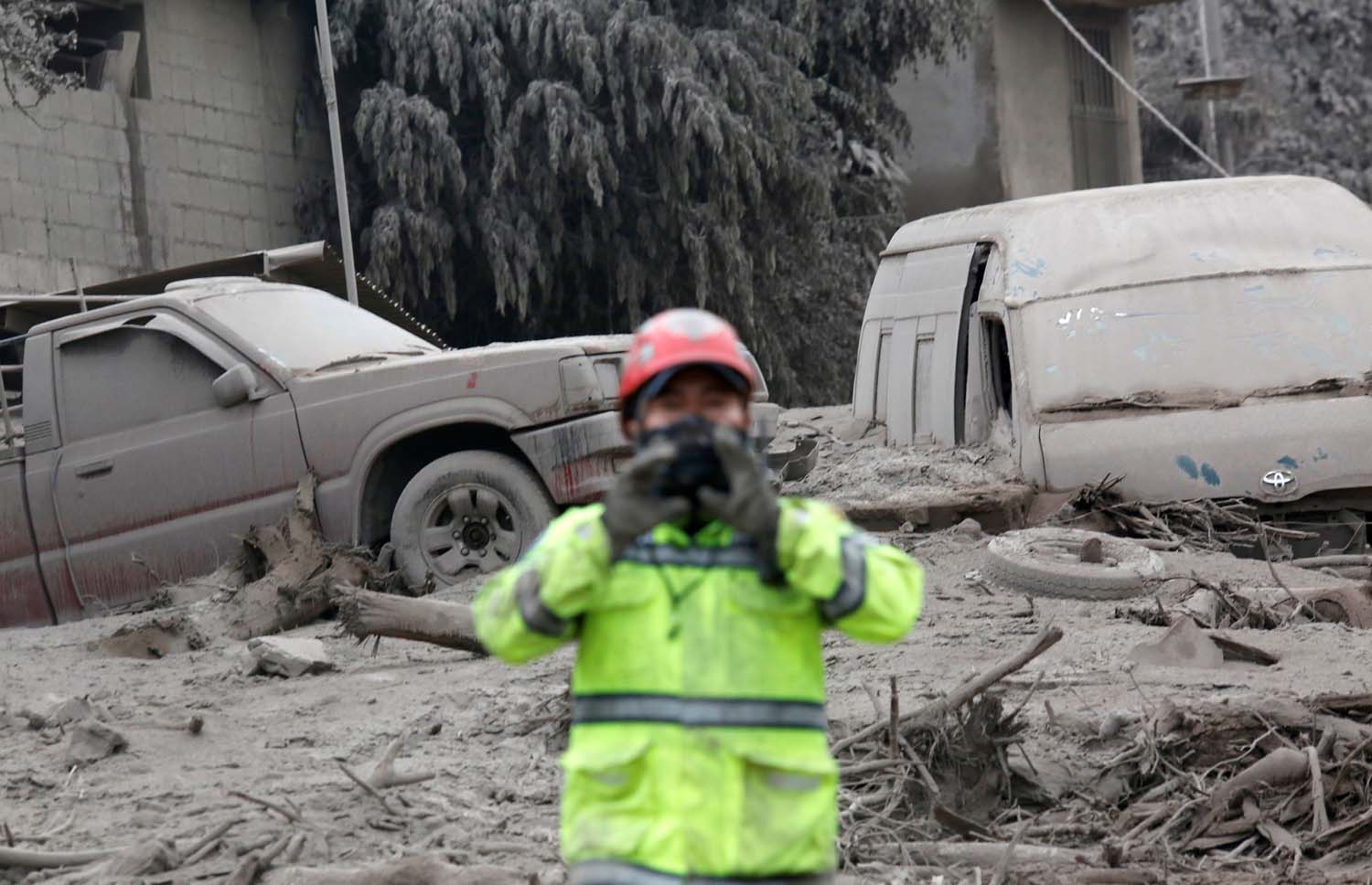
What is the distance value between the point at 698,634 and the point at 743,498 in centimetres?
24

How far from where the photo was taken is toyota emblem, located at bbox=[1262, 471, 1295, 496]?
9453 mm

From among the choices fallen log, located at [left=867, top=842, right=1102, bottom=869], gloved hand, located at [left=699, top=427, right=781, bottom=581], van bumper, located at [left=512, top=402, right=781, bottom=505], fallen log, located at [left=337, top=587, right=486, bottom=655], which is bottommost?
fallen log, located at [left=867, top=842, right=1102, bottom=869]

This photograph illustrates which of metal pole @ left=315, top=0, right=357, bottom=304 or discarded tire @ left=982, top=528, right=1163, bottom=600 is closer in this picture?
discarded tire @ left=982, top=528, right=1163, bottom=600

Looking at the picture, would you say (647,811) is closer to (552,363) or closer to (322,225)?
(552,363)

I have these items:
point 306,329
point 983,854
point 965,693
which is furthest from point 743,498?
point 306,329

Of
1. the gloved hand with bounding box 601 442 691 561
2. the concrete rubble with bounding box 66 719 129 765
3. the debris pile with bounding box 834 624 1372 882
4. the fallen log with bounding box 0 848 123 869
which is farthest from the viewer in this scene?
the concrete rubble with bounding box 66 719 129 765

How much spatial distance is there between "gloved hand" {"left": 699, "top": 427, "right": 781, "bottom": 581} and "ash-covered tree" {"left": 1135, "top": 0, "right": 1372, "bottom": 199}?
102ft

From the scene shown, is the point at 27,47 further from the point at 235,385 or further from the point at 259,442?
the point at 259,442

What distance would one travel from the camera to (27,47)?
1374 cm

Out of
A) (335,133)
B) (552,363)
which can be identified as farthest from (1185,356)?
(335,133)

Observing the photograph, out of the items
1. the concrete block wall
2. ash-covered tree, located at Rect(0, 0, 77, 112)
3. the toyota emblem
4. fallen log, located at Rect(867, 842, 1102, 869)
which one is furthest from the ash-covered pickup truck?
the concrete block wall

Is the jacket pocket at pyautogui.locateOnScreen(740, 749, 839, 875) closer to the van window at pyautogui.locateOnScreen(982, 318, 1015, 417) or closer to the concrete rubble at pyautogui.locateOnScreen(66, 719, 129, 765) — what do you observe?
the concrete rubble at pyautogui.locateOnScreen(66, 719, 129, 765)

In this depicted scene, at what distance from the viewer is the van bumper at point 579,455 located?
8969 mm

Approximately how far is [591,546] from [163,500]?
23.0ft
